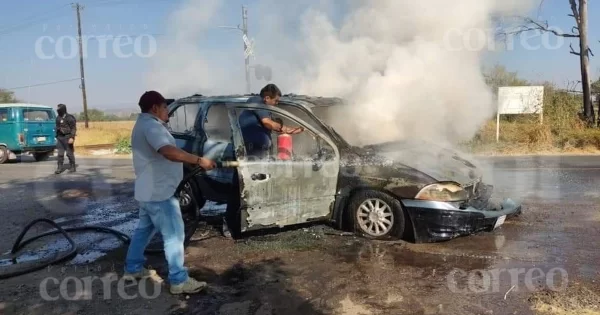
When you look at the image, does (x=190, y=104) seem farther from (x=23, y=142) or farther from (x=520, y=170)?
(x=23, y=142)

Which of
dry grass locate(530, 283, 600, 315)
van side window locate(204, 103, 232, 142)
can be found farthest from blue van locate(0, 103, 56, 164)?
dry grass locate(530, 283, 600, 315)

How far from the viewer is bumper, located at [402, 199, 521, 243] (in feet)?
16.2

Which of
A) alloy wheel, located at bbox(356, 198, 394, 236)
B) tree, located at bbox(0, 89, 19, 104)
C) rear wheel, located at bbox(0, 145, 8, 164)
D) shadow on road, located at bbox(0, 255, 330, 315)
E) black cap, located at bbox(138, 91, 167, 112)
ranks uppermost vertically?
tree, located at bbox(0, 89, 19, 104)

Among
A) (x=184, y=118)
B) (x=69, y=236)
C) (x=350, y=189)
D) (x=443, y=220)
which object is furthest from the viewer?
(x=184, y=118)

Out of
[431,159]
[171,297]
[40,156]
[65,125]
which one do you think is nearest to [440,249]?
[431,159]

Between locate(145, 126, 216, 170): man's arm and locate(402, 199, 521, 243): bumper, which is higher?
locate(145, 126, 216, 170): man's arm

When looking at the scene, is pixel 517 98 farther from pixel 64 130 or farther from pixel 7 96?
pixel 7 96

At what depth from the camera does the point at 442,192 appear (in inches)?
198

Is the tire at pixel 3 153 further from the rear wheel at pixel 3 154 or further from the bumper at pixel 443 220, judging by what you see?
the bumper at pixel 443 220

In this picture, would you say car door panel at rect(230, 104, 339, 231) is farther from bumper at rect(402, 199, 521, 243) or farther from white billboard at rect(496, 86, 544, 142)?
white billboard at rect(496, 86, 544, 142)

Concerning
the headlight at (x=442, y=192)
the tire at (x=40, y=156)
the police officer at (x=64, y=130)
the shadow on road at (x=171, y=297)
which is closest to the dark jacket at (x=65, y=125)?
the police officer at (x=64, y=130)

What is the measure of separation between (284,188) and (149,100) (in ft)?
5.82

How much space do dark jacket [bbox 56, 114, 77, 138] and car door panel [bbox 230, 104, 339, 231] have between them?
8482mm

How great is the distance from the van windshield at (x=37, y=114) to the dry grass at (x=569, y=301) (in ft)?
55.7
